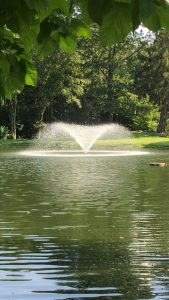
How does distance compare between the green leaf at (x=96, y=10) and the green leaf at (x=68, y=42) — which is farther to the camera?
the green leaf at (x=68, y=42)

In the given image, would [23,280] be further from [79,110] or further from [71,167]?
[79,110]

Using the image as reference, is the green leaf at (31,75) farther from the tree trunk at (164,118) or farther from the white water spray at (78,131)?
the tree trunk at (164,118)

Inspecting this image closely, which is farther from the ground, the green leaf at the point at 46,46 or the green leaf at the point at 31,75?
the green leaf at the point at 46,46

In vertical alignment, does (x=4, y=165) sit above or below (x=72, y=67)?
below

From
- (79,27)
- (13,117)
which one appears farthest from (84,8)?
(13,117)

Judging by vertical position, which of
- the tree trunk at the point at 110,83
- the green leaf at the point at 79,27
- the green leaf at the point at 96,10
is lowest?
the green leaf at the point at 96,10

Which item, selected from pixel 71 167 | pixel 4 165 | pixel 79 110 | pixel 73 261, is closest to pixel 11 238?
pixel 73 261

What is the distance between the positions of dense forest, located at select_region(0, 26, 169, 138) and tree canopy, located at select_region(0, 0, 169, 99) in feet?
185

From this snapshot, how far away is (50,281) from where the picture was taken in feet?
21.6

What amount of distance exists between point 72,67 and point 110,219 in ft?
161

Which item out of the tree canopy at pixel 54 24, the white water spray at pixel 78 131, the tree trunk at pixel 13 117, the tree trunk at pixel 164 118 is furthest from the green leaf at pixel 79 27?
the tree trunk at pixel 164 118

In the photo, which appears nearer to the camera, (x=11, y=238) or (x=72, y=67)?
(x=11, y=238)

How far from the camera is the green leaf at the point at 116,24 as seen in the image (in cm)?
251

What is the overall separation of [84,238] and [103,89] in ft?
188
